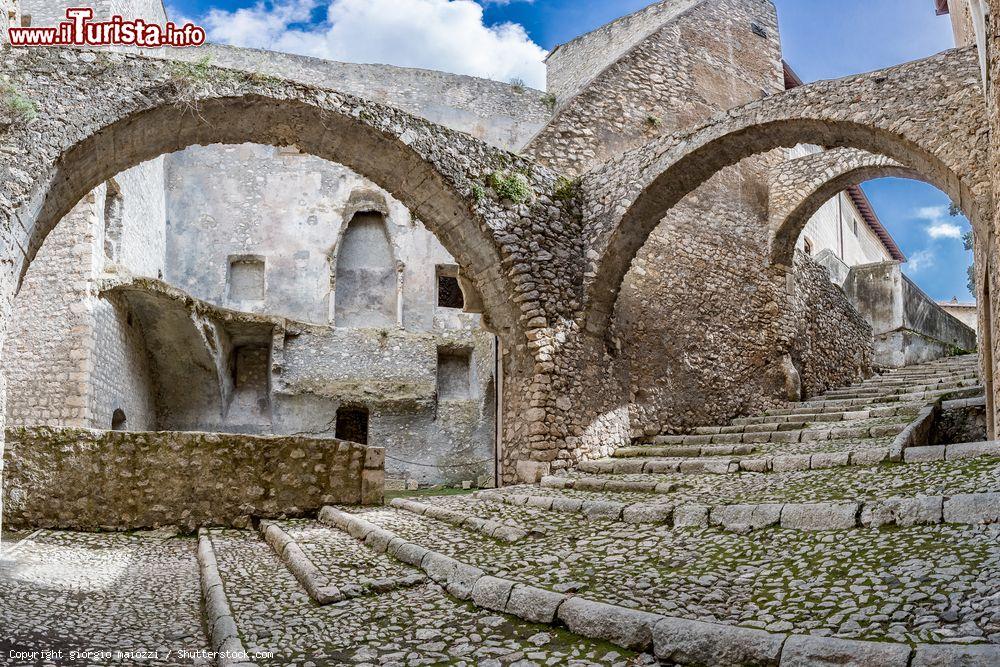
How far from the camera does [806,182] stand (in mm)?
12102

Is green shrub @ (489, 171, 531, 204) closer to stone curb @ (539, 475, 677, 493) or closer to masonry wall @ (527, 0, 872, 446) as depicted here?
masonry wall @ (527, 0, 872, 446)

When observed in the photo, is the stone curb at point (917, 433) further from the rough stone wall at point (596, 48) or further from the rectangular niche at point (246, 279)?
the rectangular niche at point (246, 279)

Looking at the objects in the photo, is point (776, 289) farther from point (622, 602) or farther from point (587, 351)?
point (622, 602)

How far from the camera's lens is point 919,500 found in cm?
398

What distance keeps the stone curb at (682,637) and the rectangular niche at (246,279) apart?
45.3 feet

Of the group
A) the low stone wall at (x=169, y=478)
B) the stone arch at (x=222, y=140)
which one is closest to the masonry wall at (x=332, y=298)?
the stone arch at (x=222, y=140)

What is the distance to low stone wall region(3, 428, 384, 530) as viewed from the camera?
605 centimetres

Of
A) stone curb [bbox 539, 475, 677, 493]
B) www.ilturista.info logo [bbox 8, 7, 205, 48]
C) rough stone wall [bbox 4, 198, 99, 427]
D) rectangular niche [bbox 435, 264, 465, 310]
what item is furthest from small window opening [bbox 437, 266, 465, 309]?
stone curb [bbox 539, 475, 677, 493]

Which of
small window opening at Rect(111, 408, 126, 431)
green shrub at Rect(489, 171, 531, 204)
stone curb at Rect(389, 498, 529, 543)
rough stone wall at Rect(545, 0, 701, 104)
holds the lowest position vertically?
stone curb at Rect(389, 498, 529, 543)

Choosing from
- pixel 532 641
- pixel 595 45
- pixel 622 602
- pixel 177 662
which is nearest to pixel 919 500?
pixel 622 602

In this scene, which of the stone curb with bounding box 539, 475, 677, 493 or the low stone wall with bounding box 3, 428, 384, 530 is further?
the stone curb with bounding box 539, 475, 677, 493

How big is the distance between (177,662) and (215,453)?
3589 mm

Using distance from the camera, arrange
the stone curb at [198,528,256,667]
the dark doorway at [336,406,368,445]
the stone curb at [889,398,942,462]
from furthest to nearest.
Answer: the dark doorway at [336,406,368,445]
the stone curb at [889,398,942,462]
the stone curb at [198,528,256,667]

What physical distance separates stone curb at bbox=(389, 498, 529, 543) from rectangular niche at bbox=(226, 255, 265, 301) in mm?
10757
